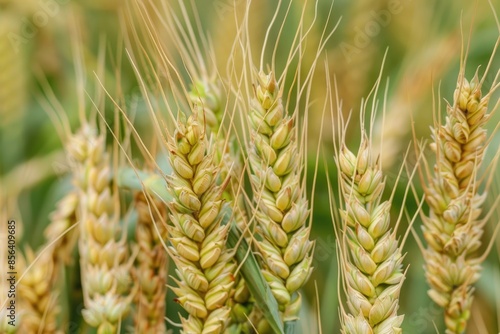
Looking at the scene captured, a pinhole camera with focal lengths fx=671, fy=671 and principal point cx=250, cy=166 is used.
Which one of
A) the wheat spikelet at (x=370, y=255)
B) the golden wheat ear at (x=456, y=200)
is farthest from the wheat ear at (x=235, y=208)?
the golden wheat ear at (x=456, y=200)

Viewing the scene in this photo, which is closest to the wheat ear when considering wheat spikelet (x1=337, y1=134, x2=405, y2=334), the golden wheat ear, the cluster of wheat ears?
the cluster of wheat ears

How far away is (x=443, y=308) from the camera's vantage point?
82cm

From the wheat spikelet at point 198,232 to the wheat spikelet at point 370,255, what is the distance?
0.12 metres

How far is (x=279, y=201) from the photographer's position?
68 centimetres

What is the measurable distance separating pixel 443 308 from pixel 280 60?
783mm

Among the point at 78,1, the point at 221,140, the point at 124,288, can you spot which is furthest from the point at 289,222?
the point at 78,1

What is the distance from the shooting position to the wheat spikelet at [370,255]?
64 centimetres

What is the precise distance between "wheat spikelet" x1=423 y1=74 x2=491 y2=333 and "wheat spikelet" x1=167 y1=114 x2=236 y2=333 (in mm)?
257

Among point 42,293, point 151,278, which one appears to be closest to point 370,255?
point 151,278

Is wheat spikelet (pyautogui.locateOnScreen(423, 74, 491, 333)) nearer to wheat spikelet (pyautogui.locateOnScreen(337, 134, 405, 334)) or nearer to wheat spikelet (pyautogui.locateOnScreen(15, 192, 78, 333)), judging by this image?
wheat spikelet (pyautogui.locateOnScreen(337, 134, 405, 334))

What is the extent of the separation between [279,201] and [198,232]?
0.09 metres

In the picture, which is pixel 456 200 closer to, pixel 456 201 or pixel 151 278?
pixel 456 201

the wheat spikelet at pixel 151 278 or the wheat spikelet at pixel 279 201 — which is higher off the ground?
the wheat spikelet at pixel 279 201

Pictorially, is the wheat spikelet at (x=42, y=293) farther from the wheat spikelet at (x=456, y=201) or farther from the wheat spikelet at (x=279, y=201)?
the wheat spikelet at (x=456, y=201)
